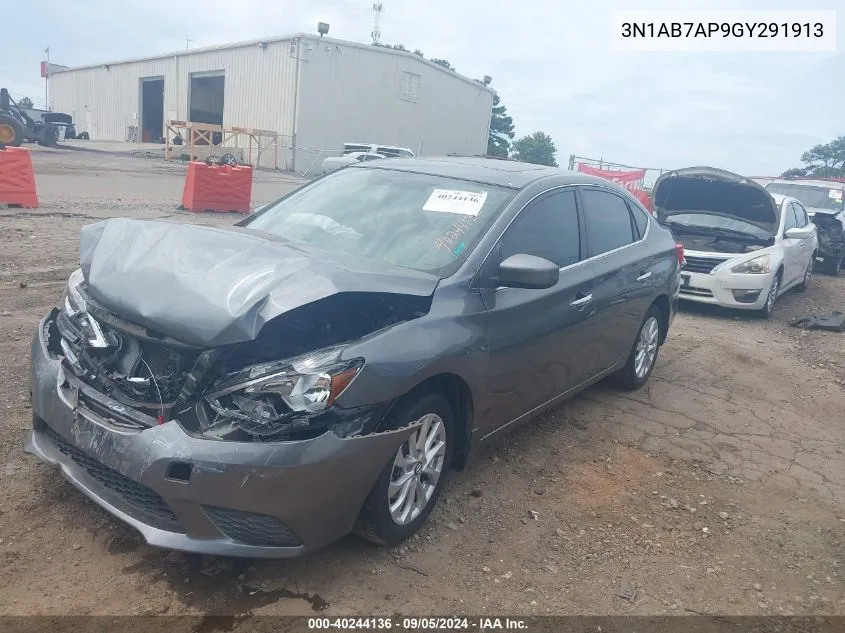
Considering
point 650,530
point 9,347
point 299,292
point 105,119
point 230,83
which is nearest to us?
point 299,292

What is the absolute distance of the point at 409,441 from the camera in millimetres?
3139

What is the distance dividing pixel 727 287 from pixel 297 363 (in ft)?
24.9

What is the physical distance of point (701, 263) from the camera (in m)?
9.11

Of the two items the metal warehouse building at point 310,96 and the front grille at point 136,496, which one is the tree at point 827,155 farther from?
the front grille at point 136,496

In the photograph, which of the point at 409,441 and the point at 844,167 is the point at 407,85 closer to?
the point at 844,167

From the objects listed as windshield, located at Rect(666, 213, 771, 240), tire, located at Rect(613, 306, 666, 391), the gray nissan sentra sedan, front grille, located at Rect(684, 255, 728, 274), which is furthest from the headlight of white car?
the gray nissan sentra sedan

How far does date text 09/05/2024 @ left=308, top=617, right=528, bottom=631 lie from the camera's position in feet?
8.80

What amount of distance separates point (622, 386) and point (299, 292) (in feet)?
11.9

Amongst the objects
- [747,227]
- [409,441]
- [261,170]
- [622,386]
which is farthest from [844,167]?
[409,441]

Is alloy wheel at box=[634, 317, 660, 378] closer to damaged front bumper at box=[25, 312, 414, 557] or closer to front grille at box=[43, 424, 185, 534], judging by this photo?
damaged front bumper at box=[25, 312, 414, 557]

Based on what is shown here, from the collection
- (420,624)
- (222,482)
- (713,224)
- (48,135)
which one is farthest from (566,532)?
(48,135)

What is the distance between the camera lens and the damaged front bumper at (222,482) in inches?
102

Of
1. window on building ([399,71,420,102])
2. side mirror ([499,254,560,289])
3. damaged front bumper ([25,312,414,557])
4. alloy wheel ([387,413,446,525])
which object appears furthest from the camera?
window on building ([399,71,420,102])

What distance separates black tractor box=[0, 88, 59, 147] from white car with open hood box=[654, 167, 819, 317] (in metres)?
18.7
